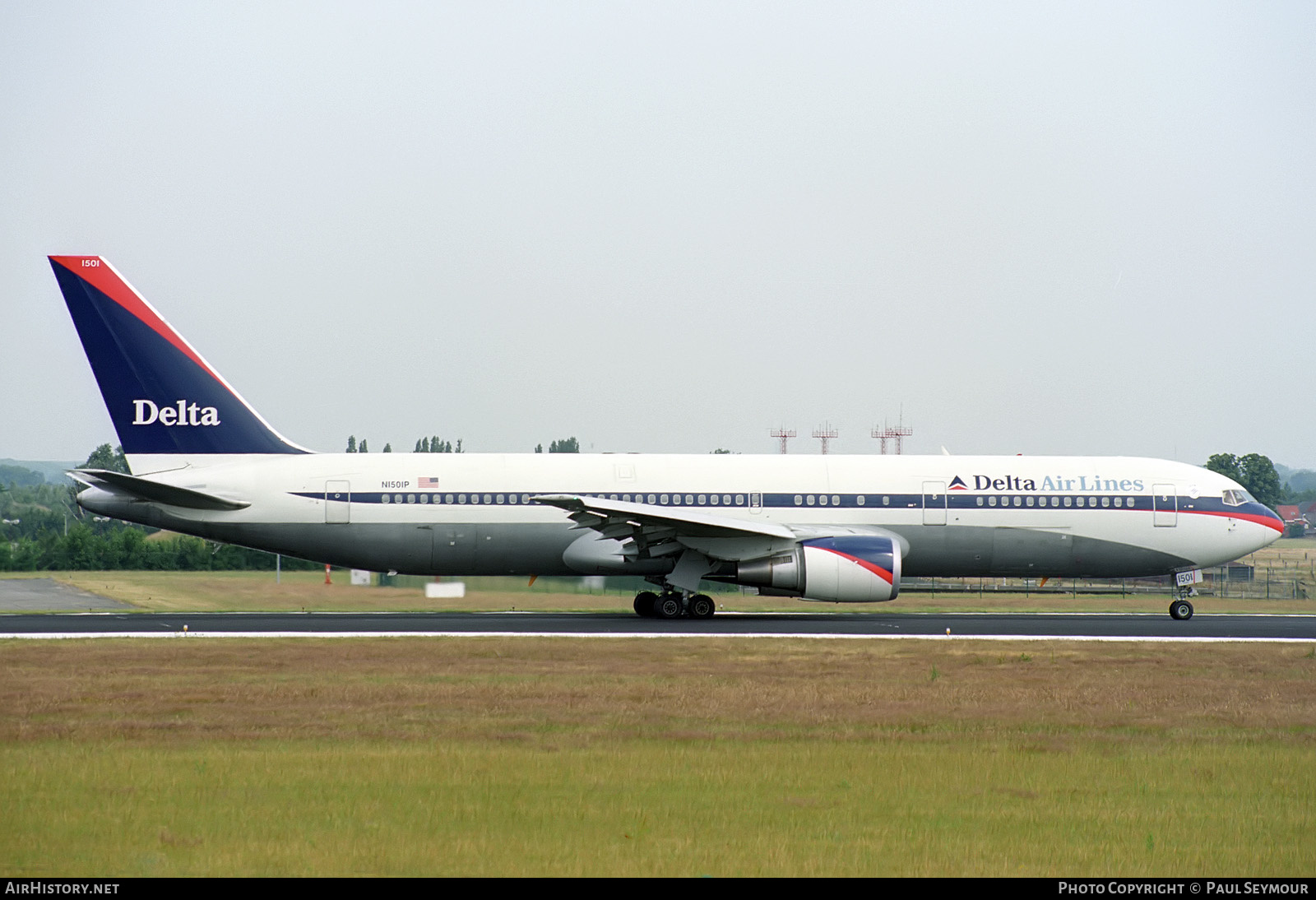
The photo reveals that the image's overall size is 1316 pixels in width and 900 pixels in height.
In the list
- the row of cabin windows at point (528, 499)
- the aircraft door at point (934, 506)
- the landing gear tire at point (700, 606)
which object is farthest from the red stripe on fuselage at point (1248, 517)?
the landing gear tire at point (700, 606)

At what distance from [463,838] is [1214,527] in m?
24.4

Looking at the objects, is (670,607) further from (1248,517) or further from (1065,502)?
(1248,517)

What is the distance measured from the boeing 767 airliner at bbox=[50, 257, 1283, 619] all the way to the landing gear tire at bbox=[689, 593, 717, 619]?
4 cm

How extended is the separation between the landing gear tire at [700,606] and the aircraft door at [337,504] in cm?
748

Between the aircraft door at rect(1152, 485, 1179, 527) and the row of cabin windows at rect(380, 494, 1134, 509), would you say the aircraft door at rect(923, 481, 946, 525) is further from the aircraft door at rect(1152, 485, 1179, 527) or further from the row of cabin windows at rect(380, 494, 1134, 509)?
the aircraft door at rect(1152, 485, 1179, 527)

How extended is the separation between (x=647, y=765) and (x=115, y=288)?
2038 cm

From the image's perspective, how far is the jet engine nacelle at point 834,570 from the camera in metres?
24.9

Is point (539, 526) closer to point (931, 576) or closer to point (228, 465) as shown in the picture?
point (228, 465)

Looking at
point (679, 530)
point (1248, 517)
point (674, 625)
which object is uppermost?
point (1248, 517)

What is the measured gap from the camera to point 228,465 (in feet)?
87.5

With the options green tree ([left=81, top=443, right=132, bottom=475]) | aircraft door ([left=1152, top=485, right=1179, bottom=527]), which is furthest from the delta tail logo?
green tree ([left=81, top=443, right=132, bottom=475])

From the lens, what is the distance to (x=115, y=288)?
26.4 metres

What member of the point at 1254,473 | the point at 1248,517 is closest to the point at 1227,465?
the point at 1254,473

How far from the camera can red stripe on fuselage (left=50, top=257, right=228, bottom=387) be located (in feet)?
86.1
